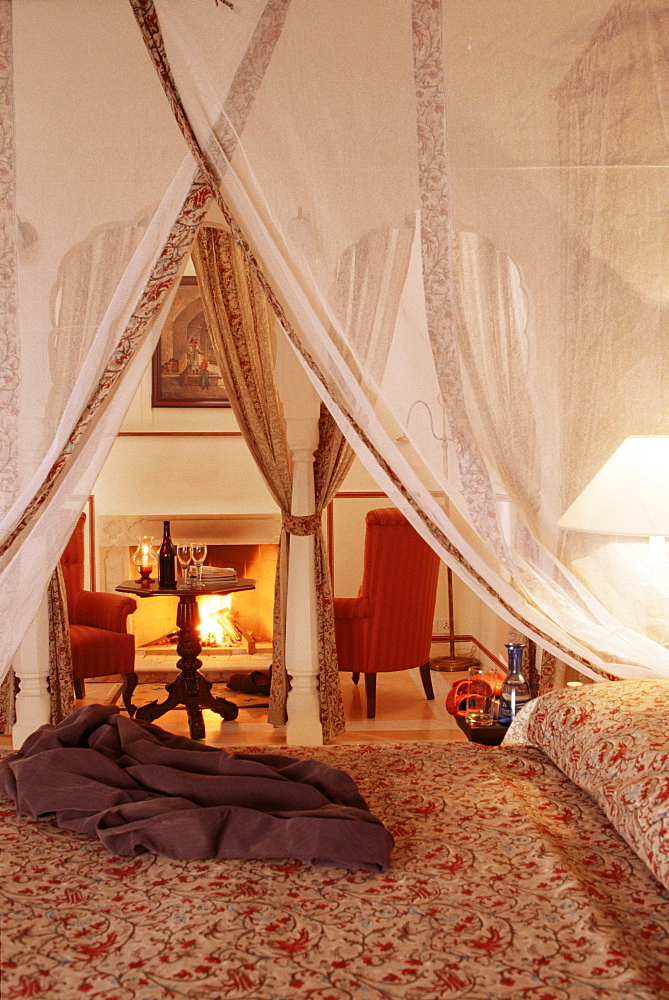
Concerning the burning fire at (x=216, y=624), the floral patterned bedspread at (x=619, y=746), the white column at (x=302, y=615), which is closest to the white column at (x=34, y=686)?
the white column at (x=302, y=615)

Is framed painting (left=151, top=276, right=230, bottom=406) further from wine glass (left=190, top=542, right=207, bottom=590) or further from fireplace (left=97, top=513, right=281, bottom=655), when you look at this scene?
wine glass (left=190, top=542, right=207, bottom=590)

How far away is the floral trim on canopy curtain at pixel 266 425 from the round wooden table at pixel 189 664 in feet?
1.37

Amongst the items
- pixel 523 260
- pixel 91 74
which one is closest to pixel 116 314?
pixel 91 74

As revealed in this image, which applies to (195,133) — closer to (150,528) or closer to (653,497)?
(653,497)

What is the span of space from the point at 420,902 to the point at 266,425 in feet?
9.74

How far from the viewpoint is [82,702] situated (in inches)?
195

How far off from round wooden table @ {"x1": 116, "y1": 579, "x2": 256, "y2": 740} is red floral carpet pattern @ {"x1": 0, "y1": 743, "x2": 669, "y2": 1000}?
2629mm

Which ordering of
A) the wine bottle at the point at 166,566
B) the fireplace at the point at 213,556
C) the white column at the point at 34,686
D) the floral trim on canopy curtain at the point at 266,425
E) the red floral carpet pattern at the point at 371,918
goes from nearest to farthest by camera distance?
1. the red floral carpet pattern at the point at 371,918
2. the white column at the point at 34,686
3. the floral trim on canopy curtain at the point at 266,425
4. the wine bottle at the point at 166,566
5. the fireplace at the point at 213,556

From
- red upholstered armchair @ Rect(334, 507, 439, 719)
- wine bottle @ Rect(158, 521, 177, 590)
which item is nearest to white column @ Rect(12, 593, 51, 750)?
wine bottle @ Rect(158, 521, 177, 590)

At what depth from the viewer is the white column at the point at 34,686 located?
3.82 m

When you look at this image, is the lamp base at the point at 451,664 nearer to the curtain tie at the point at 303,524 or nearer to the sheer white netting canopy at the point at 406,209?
the curtain tie at the point at 303,524

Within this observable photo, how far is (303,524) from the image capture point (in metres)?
4.10

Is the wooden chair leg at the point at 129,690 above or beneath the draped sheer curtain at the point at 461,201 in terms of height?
beneath

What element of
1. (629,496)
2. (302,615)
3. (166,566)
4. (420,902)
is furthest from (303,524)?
(420,902)
